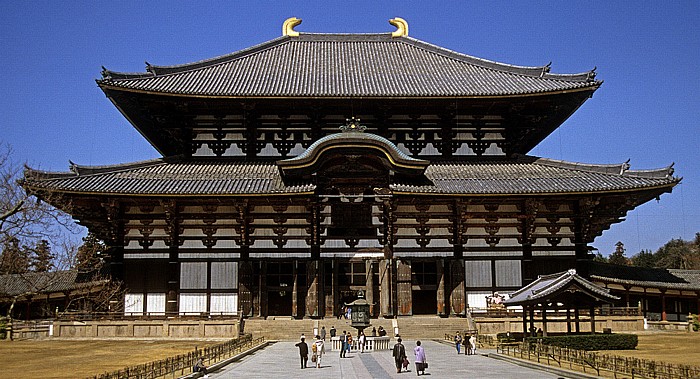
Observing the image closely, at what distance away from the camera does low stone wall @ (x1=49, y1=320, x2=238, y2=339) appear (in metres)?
36.9

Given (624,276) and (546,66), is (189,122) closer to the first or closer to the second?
(546,66)

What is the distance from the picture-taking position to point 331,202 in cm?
4075

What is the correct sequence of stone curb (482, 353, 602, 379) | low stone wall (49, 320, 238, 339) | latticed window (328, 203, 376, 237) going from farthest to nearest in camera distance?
latticed window (328, 203, 376, 237)
low stone wall (49, 320, 238, 339)
stone curb (482, 353, 602, 379)

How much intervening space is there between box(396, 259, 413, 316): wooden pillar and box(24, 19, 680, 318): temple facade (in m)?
0.08

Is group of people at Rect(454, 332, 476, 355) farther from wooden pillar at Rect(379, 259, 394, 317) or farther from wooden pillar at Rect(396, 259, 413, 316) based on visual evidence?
wooden pillar at Rect(396, 259, 413, 316)

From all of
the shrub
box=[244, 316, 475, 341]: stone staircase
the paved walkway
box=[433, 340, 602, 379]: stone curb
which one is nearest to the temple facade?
box=[244, 316, 475, 341]: stone staircase

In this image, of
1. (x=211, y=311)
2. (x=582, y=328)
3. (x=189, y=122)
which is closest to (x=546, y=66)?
(x=582, y=328)

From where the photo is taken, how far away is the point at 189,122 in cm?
4381

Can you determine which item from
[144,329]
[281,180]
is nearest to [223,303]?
[144,329]

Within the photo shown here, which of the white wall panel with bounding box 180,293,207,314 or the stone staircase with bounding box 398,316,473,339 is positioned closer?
Result: the stone staircase with bounding box 398,316,473,339

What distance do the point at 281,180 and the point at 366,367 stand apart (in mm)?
17927

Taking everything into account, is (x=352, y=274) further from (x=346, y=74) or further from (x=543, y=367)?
(x=543, y=367)

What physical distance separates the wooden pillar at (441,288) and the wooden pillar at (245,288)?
35.3 ft

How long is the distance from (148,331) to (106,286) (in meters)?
4.51
